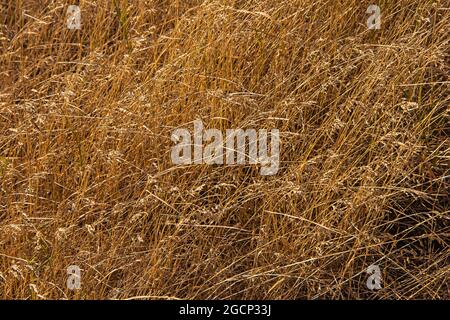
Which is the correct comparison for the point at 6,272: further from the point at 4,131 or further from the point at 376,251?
the point at 376,251

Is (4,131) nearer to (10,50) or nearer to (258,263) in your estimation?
(10,50)

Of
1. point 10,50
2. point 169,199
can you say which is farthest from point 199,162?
point 10,50

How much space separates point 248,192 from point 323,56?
0.54 metres

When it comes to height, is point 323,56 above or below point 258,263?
above

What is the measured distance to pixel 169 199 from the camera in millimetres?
2506

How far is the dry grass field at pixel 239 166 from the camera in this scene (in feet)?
7.98

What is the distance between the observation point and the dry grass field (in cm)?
243

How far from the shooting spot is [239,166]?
2590mm

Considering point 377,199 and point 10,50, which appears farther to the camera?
point 10,50
